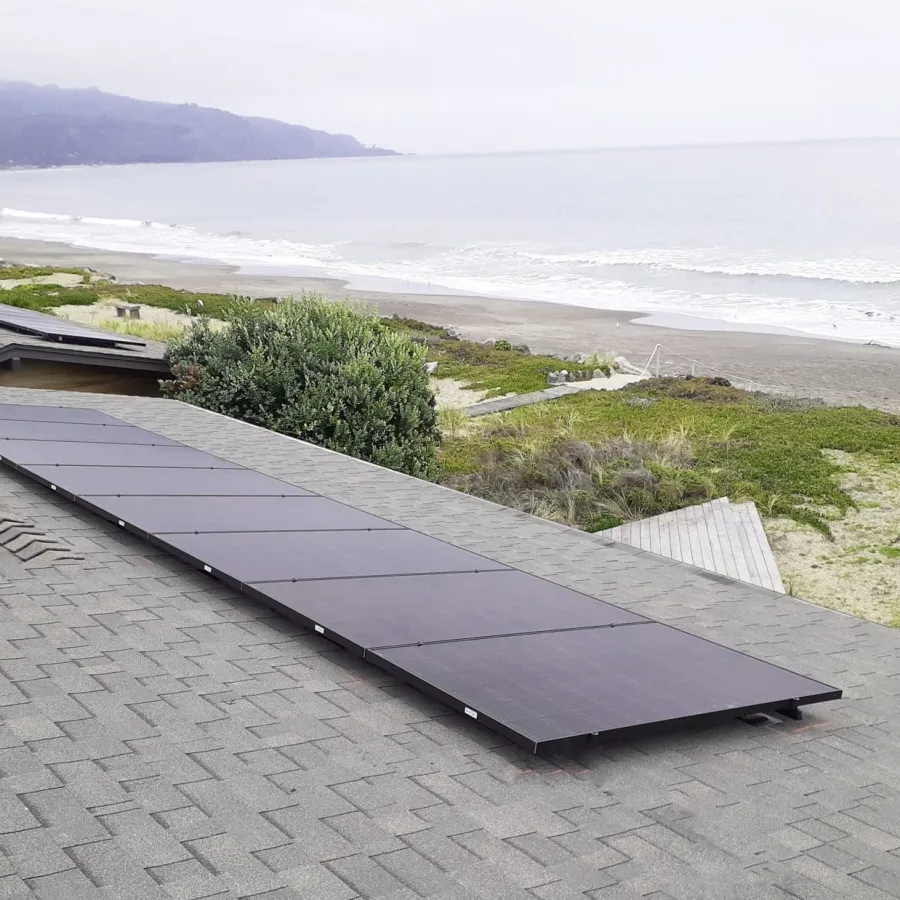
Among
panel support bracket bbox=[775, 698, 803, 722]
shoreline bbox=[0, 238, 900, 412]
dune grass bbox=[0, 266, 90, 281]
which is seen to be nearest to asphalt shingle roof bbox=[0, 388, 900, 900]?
panel support bracket bbox=[775, 698, 803, 722]

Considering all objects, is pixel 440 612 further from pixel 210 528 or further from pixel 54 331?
pixel 54 331

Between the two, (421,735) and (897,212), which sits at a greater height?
(897,212)

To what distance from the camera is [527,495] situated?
63.0ft

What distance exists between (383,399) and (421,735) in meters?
13.3

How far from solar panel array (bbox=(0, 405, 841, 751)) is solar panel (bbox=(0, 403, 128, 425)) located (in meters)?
2.26

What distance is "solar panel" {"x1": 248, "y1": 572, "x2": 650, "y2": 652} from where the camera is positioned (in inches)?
252

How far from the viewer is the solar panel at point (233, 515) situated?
8.28 meters

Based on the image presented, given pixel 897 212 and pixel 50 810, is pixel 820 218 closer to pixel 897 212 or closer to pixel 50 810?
pixel 897 212

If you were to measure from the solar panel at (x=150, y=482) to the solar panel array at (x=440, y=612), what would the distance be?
0.03 m

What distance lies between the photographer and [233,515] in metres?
8.79

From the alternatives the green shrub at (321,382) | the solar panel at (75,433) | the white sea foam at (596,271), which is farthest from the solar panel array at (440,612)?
the white sea foam at (596,271)

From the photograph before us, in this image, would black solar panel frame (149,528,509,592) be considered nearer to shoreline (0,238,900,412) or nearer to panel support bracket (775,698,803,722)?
panel support bracket (775,698,803,722)

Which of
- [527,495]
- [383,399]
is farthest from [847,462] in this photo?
[383,399]

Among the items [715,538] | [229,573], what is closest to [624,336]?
[715,538]
